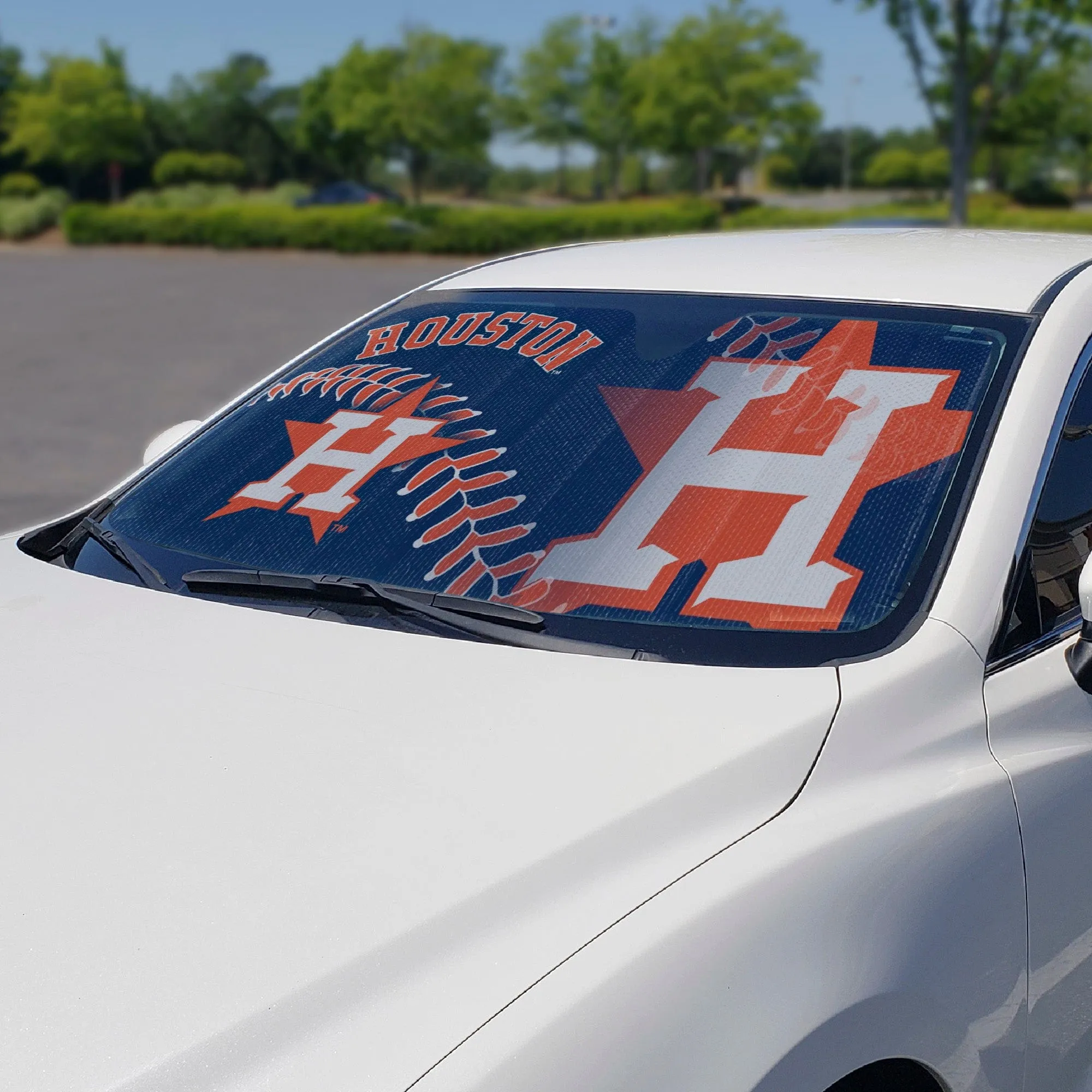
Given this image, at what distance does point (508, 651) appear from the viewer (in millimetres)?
1978

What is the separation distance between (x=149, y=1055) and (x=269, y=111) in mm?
89157

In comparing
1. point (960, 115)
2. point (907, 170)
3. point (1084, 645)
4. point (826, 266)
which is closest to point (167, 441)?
point (826, 266)

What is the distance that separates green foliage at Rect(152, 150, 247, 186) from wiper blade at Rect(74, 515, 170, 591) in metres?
62.6

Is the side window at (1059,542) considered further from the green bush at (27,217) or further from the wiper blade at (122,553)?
the green bush at (27,217)

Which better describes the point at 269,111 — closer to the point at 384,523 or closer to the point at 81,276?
the point at 81,276

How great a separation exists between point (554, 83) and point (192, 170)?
61.9 ft

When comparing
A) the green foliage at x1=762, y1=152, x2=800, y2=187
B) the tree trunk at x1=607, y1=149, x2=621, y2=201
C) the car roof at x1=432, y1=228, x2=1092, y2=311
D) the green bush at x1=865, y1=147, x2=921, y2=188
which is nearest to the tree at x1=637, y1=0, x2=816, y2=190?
the tree trunk at x1=607, y1=149, x2=621, y2=201

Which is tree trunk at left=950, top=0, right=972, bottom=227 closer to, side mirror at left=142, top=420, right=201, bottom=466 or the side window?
side mirror at left=142, top=420, right=201, bottom=466

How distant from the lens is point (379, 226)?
1330 inches

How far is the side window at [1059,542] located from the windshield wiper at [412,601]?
578 mm

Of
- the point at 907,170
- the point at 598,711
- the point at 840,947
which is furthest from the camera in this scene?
the point at 907,170

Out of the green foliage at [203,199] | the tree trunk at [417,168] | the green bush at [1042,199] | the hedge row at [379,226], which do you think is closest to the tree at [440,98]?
the tree trunk at [417,168]

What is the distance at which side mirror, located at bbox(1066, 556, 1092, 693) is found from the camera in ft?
6.42

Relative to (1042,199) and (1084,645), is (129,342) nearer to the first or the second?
(1084,645)
